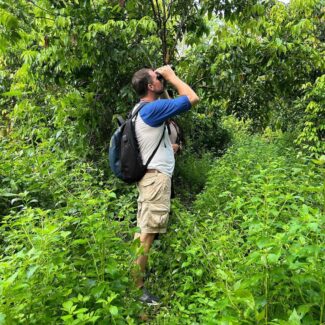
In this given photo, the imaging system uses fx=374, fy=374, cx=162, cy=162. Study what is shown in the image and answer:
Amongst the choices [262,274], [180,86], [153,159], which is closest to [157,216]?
[153,159]

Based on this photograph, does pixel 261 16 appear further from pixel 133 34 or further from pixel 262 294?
pixel 262 294

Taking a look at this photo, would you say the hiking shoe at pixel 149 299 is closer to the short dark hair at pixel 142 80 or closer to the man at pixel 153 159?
the man at pixel 153 159

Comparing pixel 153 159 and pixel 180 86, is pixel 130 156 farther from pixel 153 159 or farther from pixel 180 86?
pixel 180 86

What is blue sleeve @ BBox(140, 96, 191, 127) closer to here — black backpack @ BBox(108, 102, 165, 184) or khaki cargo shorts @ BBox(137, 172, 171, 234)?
black backpack @ BBox(108, 102, 165, 184)

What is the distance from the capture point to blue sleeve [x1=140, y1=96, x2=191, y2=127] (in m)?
2.71

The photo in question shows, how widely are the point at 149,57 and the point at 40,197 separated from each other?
1.95m

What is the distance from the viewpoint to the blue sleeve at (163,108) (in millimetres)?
2713

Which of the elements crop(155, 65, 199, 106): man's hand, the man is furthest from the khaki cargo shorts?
crop(155, 65, 199, 106): man's hand

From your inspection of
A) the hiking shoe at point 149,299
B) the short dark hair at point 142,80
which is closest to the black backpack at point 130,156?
the short dark hair at point 142,80

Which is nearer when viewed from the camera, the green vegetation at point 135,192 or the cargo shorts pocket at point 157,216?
the green vegetation at point 135,192

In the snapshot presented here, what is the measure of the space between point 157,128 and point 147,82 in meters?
0.38

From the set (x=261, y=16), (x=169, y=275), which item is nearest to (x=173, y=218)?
(x=169, y=275)

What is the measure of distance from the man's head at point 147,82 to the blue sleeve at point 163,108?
8.4 inches

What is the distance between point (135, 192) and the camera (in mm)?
4016
